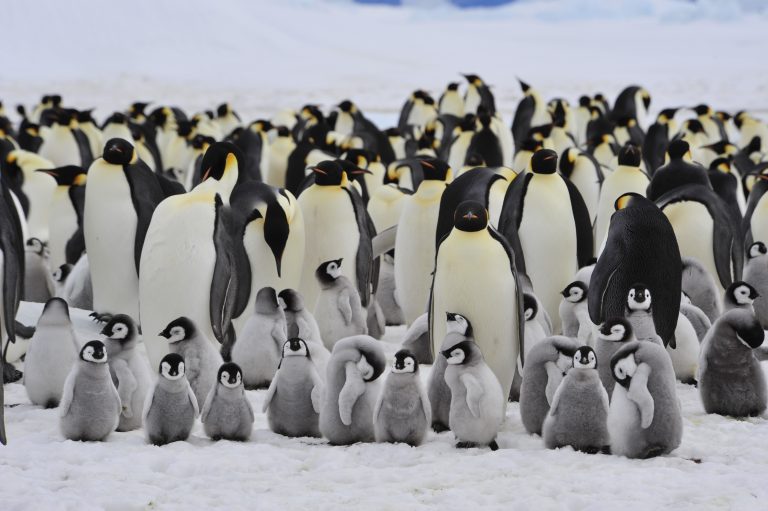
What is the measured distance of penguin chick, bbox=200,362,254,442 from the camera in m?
3.99

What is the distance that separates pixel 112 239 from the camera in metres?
5.88

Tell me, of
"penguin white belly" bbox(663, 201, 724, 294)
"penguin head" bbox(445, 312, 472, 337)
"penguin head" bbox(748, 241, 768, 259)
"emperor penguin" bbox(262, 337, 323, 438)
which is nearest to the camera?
"emperor penguin" bbox(262, 337, 323, 438)

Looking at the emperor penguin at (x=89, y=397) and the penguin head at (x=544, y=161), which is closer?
the emperor penguin at (x=89, y=397)

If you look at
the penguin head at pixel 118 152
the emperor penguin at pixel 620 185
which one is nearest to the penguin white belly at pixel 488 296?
the penguin head at pixel 118 152

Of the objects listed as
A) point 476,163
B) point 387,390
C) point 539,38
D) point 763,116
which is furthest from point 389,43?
point 387,390

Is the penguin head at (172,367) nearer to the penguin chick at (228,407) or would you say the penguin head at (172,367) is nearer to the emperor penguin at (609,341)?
the penguin chick at (228,407)

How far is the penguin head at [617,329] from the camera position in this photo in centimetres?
416

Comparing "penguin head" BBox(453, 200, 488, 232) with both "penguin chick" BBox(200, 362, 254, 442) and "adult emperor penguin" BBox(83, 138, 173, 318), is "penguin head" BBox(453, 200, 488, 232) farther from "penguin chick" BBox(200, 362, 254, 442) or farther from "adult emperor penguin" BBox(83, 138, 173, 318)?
"adult emperor penguin" BBox(83, 138, 173, 318)

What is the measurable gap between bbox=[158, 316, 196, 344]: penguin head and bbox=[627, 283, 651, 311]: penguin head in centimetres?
180

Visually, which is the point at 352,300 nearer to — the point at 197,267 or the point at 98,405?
the point at 197,267

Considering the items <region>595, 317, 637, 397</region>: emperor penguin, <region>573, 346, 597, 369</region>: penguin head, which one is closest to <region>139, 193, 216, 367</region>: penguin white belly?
<region>595, 317, 637, 397</region>: emperor penguin

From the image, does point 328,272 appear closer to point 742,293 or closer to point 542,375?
point 542,375

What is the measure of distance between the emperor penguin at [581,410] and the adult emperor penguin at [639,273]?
109cm

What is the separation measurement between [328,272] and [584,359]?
1.97 metres
